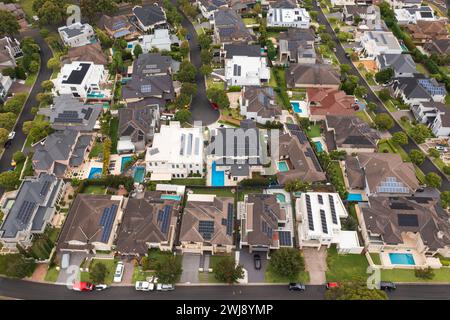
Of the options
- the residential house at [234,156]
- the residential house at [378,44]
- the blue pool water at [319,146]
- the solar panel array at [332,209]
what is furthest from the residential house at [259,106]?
the residential house at [378,44]

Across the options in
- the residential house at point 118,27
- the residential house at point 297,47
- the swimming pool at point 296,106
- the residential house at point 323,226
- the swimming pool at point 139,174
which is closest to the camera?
the residential house at point 323,226

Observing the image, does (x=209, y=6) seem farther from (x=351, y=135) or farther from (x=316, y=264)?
(x=316, y=264)

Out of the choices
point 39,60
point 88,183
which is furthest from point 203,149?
point 39,60

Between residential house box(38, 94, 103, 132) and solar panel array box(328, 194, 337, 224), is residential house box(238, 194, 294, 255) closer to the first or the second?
solar panel array box(328, 194, 337, 224)

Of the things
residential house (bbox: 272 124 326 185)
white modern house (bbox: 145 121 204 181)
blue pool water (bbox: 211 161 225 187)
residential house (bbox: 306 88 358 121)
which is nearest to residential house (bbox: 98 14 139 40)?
white modern house (bbox: 145 121 204 181)

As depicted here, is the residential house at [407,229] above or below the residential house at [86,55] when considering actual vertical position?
below

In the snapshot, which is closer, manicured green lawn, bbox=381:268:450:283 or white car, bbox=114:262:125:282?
white car, bbox=114:262:125:282

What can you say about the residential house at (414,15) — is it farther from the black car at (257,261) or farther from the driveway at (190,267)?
A: the driveway at (190,267)
